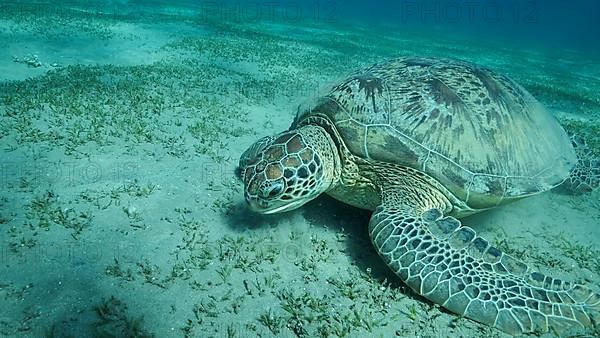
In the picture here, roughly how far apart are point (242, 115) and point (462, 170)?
14.9ft

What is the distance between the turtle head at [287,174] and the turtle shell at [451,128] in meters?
0.51

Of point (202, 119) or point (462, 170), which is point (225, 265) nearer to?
point (462, 170)

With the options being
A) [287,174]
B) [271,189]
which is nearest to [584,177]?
[287,174]

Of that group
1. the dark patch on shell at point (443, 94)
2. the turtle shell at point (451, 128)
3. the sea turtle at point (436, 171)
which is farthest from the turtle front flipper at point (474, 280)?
the dark patch on shell at point (443, 94)

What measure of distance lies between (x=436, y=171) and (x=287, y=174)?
63.1 inches

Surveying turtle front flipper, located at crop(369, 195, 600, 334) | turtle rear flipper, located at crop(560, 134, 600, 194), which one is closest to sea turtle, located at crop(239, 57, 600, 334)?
turtle front flipper, located at crop(369, 195, 600, 334)

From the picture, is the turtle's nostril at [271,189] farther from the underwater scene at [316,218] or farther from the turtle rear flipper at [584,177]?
the turtle rear flipper at [584,177]

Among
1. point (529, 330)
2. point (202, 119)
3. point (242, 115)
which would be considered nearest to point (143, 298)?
point (529, 330)

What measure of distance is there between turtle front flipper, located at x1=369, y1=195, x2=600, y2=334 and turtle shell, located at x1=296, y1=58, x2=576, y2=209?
68cm

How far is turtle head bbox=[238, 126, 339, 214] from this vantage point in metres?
3.29

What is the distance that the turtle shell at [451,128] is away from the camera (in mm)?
3668

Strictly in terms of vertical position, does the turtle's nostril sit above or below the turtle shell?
below

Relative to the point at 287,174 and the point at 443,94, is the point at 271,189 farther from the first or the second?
the point at 443,94

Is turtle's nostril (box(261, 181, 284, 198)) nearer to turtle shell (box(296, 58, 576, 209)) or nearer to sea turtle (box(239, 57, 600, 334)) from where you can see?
sea turtle (box(239, 57, 600, 334))
